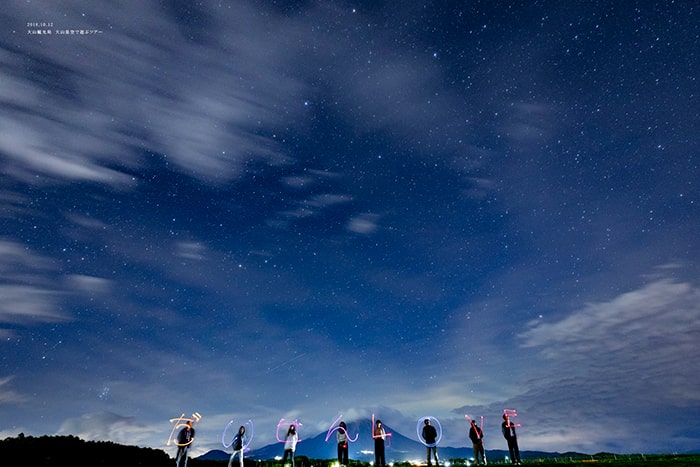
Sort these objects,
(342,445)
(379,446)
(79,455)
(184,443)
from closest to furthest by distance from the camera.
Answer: (79,455), (184,443), (379,446), (342,445)

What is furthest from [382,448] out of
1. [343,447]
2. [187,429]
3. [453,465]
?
[187,429]

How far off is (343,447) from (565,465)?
10.5 m

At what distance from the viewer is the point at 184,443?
1997 cm

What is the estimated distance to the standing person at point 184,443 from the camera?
1983 centimetres

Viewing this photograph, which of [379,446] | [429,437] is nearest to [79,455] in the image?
[379,446]

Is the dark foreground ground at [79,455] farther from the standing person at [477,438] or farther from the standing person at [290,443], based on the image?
the standing person at [290,443]

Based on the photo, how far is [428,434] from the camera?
69.7 feet

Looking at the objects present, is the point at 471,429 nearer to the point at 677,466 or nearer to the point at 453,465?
the point at 453,465

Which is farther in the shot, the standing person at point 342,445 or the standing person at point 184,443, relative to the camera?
the standing person at point 342,445

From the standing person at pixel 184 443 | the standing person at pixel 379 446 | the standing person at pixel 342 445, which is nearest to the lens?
the standing person at pixel 184 443

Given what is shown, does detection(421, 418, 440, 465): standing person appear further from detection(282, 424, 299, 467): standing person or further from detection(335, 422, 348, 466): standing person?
detection(282, 424, 299, 467): standing person

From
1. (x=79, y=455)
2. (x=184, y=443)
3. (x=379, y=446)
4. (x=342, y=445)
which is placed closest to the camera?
(x=79, y=455)

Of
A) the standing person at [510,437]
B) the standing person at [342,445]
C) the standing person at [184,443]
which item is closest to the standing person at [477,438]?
the standing person at [510,437]

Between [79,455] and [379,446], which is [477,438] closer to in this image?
[379,446]
